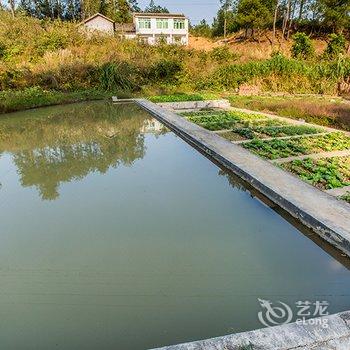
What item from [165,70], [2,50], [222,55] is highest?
[2,50]

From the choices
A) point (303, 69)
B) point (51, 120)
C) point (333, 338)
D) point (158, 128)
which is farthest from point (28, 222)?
point (303, 69)

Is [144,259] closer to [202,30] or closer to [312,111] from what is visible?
[312,111]

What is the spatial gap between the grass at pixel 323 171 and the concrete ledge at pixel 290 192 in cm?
25

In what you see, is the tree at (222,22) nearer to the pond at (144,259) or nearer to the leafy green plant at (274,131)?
the leafy green plant at (274,131)

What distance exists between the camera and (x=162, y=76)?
18.5 metres

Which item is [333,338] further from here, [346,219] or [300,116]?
[300,116]

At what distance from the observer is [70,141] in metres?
8.08

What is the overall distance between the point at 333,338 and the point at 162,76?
692 inches

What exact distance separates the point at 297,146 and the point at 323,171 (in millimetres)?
1521

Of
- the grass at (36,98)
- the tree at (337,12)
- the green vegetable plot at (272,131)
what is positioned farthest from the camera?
the tree at (337,12)

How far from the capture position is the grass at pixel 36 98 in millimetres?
12414

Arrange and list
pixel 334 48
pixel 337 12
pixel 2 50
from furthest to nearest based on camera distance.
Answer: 1. pixel 337 12
2. pixel 334 48
3. pixel 2 50

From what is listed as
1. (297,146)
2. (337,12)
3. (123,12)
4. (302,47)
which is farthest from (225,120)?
(123,12)

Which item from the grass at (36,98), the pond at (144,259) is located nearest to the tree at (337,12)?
the grass at (36,98)
